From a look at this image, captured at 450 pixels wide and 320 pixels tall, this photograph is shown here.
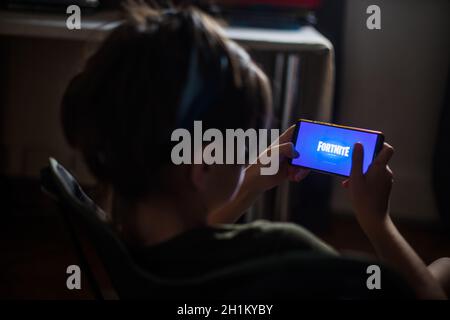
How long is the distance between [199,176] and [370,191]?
220 mm

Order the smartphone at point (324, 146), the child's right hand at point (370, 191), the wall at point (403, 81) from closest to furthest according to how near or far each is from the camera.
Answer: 1. the child's right hand at point (370, 191)
2. the smartphone at point (324, 146)
3. the wall at point (403, 81)

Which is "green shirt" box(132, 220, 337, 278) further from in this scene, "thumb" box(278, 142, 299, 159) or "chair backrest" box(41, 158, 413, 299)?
"thumb" box(278, 142, 299, 159)

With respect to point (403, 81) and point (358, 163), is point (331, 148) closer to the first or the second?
point (358, 163)

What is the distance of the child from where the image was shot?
535 mm

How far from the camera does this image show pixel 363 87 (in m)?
2.14

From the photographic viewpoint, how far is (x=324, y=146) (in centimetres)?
83

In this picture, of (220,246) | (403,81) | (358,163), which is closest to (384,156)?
(358,163)

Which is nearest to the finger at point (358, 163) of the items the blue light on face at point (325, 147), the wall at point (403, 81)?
the blue light on face at point (325, 147)

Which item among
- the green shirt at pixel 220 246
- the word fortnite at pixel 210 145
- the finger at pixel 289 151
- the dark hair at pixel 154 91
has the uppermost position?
the dark hair at pixel 154 91

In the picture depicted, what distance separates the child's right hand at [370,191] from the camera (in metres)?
0.68

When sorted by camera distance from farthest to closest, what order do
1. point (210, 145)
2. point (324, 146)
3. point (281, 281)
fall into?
point (324, 146) → point (210, 145) → point (281, 281)

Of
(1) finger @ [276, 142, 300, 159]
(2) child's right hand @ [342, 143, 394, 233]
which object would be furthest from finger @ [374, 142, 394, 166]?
(1) finger @ [276, 142, 300, 159]

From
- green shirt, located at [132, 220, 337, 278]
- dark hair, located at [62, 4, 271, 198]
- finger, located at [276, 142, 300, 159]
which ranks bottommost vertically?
green shirt, located at [132, 220, 337, 278]

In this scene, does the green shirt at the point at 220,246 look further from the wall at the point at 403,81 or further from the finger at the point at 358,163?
the wall at the point at 403,81
